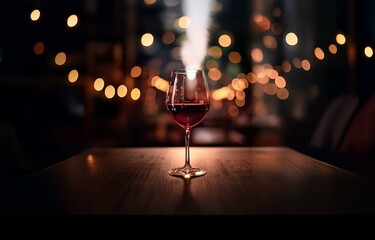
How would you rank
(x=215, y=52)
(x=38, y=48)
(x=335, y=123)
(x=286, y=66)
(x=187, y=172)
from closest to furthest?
(x=187, y=172)
(x=335, y=123)
(x=38, y=48)
(x=286, y=66)
(x=215, y=52)

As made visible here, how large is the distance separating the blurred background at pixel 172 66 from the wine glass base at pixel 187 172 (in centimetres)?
87

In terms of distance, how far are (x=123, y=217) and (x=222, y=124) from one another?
425cm

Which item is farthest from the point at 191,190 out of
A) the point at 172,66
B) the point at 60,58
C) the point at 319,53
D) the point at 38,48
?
the point at 172,66

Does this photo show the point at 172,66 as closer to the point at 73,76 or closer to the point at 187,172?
the point at 73,76

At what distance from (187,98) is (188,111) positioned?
32 millimetres

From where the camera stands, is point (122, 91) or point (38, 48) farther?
point (122, 91)

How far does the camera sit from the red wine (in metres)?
0.96

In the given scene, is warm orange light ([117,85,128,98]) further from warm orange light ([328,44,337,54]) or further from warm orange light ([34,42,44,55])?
warm orange light ([328,44,337,54])

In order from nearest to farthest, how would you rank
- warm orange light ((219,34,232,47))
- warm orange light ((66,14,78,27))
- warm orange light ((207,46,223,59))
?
warm orange light ((66,14,78,27))
warm orange light ((219,34,232,47))
warm orange light ((207,46,223,59))

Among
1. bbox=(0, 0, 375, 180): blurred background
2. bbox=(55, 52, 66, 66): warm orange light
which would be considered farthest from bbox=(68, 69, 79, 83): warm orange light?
bbox=(55, 52, 66, 66): warm orange light

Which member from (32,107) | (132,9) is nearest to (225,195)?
(32,107)

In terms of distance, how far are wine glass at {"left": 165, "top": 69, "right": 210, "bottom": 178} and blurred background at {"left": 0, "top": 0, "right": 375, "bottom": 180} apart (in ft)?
2.89

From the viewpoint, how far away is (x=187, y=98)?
0.96 metres

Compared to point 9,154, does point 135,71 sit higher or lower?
higher
